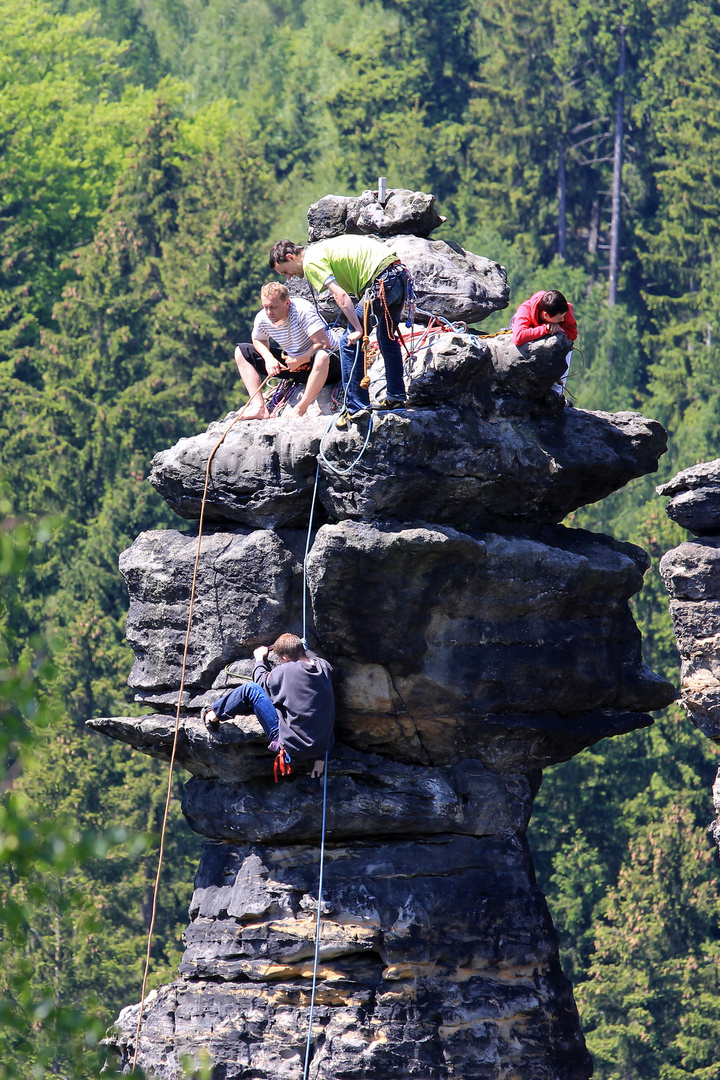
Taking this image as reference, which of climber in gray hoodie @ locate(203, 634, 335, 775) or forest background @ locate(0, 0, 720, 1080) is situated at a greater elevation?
climber in gray hoodie @ locate(203, 634, 335, 775)

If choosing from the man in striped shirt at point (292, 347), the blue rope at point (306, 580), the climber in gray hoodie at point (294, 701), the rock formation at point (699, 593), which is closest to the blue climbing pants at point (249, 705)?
the climber in gray hoodie at point (294, 701)

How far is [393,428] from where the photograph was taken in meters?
12.4

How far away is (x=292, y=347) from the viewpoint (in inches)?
538

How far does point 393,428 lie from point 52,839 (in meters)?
5.40

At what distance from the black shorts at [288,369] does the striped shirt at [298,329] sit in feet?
0.47

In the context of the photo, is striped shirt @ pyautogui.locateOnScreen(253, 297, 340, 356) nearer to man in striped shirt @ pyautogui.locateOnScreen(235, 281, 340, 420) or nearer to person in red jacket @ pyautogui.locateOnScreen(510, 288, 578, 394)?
man in striped shirt @ pyautogui.locateOnScreen(235, 281, 340, 420)

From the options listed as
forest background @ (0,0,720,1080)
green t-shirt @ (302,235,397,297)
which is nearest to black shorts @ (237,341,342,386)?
green t-shirt @ (302,235,397,297)

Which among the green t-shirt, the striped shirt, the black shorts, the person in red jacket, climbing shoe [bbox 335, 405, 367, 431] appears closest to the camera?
climbing shoe [bbox 335, 405, 367, 431]

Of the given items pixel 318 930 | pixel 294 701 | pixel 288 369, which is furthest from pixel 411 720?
pixel 288 369

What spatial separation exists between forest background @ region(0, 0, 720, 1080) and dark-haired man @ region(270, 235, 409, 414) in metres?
11.5

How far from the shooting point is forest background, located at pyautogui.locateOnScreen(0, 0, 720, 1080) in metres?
32.2

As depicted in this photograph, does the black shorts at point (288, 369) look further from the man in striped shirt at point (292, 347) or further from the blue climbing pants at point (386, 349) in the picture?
the blue climbing pants at point (386, 349)

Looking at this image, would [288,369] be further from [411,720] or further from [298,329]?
[411,720]

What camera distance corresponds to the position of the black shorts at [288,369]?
13695 mm
